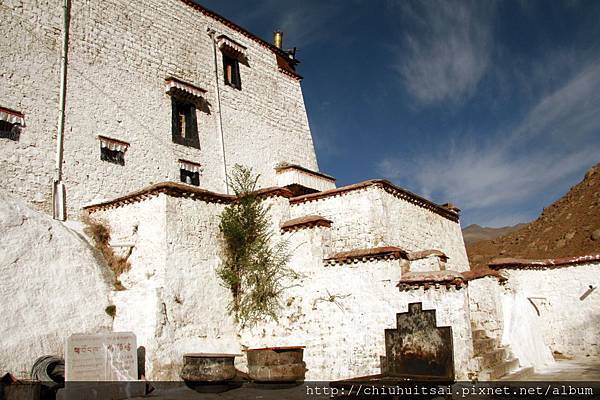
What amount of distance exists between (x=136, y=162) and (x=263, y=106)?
665 centimetres

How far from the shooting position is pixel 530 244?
26312 mm

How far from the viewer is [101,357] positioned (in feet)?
30.4

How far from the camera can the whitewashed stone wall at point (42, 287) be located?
30.6ft

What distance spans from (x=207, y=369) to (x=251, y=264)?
307 centimetres

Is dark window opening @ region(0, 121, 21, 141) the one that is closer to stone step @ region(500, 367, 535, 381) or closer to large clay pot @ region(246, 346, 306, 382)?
large clay pot @ region(246, 346, 306, 382)

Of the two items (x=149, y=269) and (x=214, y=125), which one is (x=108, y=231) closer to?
(x=149, y=269)

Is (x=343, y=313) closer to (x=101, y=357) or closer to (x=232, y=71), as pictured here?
(x=101, y=357)

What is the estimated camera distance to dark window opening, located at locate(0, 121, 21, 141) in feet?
38.8

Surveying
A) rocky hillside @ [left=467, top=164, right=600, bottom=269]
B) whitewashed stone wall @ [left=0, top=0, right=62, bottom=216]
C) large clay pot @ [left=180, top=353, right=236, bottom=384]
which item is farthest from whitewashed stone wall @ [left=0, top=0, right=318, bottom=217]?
rocky hillside @ [left=467, top=164, right=600, bottom=269]

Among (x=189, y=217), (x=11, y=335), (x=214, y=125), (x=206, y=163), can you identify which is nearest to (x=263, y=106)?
(x=214, y=125)

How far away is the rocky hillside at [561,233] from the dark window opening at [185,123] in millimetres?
15090

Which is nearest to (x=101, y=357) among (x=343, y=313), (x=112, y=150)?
(x=343, y=313)

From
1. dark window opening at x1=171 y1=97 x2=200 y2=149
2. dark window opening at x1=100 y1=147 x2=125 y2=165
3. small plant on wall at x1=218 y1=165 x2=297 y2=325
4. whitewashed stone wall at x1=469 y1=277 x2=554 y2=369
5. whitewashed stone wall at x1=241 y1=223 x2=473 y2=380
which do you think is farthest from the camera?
dark window opening at x1=171 y1=97 x2=200 y2=149

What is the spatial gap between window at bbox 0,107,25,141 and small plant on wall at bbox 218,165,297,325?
5.16 metres
